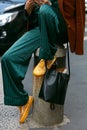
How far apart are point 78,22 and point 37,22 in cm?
55

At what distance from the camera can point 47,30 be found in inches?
166

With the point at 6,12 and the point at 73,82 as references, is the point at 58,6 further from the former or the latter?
the point at 6,12

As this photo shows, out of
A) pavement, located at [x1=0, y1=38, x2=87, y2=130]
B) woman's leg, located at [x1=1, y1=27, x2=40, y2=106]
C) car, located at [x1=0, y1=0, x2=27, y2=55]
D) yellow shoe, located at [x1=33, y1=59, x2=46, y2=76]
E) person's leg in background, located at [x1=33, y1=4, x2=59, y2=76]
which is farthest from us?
car, located at [x1=0, y1=0, x2=27, y2=55]

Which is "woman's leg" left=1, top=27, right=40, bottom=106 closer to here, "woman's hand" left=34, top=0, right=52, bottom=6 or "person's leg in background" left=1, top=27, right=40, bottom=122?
"person's leg in background" left=1, top=27, right=40, bottom=122

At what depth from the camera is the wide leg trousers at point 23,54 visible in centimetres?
419

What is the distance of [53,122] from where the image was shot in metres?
4.68

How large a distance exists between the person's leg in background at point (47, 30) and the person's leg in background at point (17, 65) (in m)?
0.19

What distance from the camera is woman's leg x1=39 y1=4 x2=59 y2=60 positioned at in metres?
4.16

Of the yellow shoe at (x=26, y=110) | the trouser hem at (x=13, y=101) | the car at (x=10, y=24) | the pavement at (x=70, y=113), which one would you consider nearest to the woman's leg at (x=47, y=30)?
the trouser hem at (x=13, y=101)

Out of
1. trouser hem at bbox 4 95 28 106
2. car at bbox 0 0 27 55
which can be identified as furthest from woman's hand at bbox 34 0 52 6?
car at bbox 0 0 27 55

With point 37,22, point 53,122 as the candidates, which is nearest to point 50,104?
point 53,122

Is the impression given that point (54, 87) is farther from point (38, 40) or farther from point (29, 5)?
point (29, 5)

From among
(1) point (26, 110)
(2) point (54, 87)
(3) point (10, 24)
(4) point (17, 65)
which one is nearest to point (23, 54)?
(4) point (17, 65)

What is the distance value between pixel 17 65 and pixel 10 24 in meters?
4.16
